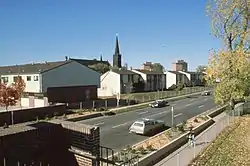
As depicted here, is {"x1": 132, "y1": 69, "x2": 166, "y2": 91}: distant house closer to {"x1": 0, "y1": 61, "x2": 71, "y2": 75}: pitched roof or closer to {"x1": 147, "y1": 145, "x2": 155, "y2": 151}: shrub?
{"x1": 0, "y1": 61, "x2": 71, "y2": 75}: pitched roof

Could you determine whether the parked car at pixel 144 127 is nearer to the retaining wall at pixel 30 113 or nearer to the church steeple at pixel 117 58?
the retaining wall at pixel 30 113

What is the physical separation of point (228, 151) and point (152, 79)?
192ft

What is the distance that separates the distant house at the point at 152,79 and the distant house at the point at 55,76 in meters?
24.5

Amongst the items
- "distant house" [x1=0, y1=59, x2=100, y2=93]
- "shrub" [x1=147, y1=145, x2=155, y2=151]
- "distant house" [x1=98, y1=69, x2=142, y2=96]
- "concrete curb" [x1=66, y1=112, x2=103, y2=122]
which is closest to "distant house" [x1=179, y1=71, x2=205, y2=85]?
"distant house" [x1=98, y1=69, x2=142, y2=96]

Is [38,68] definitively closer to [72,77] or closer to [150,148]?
[72,77]

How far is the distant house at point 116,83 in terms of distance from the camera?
61.8m

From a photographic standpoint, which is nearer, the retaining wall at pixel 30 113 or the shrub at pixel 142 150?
the shrub at pixel 142 150

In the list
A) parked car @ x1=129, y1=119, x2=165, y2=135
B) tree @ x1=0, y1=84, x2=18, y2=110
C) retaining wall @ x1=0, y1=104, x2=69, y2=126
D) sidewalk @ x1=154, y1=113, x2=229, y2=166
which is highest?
tree @ x1=0, y1=84, x2=18, y2=110

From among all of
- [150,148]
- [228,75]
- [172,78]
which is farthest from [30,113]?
[172,78]

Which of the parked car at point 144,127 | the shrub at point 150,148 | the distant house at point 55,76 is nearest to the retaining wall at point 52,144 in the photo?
the shrub at point 150,148

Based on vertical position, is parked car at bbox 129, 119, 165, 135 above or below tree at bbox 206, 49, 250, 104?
below

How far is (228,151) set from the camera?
663 inches

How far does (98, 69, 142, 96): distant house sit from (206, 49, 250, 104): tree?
33.4 metres

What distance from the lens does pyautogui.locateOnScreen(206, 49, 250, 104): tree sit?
27062 millimetres
